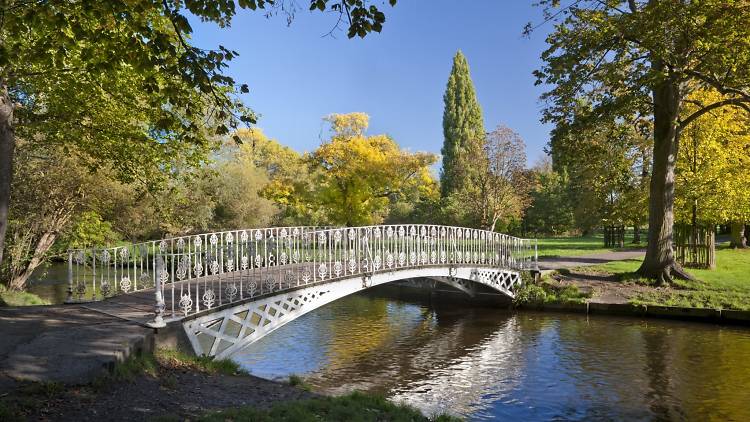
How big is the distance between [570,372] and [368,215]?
70.4 feet

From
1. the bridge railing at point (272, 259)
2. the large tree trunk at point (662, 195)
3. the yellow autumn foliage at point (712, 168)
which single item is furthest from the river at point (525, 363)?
the yellow autumn foliage at point (712, 168)

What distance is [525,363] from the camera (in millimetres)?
13281

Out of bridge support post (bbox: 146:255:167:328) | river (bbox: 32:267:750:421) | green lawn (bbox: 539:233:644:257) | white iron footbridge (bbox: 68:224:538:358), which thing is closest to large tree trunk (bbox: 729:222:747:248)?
green lawn (bbox: 539:233:644:257)

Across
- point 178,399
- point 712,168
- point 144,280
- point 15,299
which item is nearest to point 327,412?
point 178,399

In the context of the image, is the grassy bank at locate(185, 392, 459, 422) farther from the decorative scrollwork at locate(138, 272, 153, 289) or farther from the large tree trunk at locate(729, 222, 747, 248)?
the large tree trunk at locate(729, 222, 747, 248)

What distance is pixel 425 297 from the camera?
24.2 metres

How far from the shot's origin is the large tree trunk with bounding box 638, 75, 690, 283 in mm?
19922

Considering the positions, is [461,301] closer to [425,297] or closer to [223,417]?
[425,297]

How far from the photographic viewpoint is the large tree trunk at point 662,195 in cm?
1992

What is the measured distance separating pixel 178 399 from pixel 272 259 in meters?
8.58

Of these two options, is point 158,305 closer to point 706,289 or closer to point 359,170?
point 706,289

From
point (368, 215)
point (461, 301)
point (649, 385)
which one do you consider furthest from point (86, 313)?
point (368, 215)

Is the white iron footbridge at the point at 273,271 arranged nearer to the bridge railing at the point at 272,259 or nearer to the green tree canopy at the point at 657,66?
the bridge railing at the point at 272,259

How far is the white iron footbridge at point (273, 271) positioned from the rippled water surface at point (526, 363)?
171 centimetres
